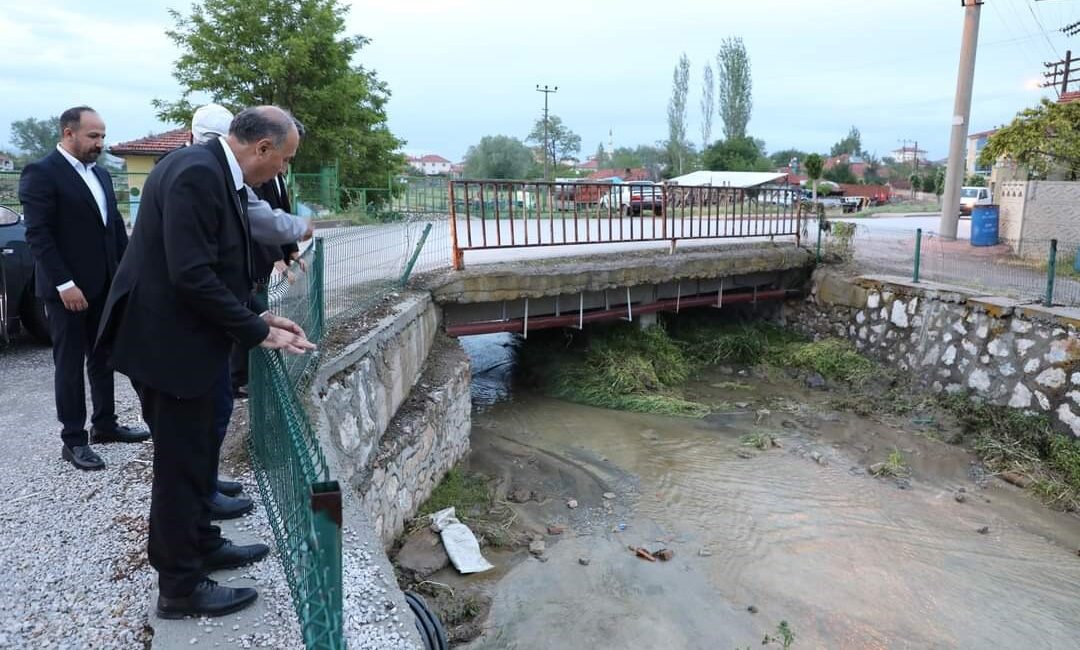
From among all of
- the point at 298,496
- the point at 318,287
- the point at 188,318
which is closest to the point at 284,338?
the point at 188,318

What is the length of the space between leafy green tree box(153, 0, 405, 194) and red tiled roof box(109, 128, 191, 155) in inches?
155

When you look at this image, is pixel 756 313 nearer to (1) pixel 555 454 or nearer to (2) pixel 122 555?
(1) pixel 555 454

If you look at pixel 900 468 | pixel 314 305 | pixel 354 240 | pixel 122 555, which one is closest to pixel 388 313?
pixel 354 240

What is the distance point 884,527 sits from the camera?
629 centimetres

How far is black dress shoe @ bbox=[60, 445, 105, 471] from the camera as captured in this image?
3775mm

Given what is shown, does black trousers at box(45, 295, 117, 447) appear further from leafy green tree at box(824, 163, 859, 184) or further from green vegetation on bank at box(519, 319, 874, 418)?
leafy green tree at box(824, 163, 859, 184)

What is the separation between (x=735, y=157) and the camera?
164ft

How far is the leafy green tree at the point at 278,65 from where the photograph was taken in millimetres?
19328

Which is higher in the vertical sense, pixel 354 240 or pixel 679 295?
pixel 354 240

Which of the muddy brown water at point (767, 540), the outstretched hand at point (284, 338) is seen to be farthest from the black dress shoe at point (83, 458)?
the muddy brown water at point (767, 540)

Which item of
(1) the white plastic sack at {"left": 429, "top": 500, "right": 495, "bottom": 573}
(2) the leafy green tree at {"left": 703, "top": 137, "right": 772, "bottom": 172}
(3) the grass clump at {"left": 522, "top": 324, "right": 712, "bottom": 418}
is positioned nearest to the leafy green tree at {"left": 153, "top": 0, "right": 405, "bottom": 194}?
(3) the grass clump at {"left": 522, "top": 324, "right": 712, "bottom": 418}

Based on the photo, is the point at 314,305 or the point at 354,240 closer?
the point at 314,305

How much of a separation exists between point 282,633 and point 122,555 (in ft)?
3.37

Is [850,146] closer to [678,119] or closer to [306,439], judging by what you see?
[678,119]
